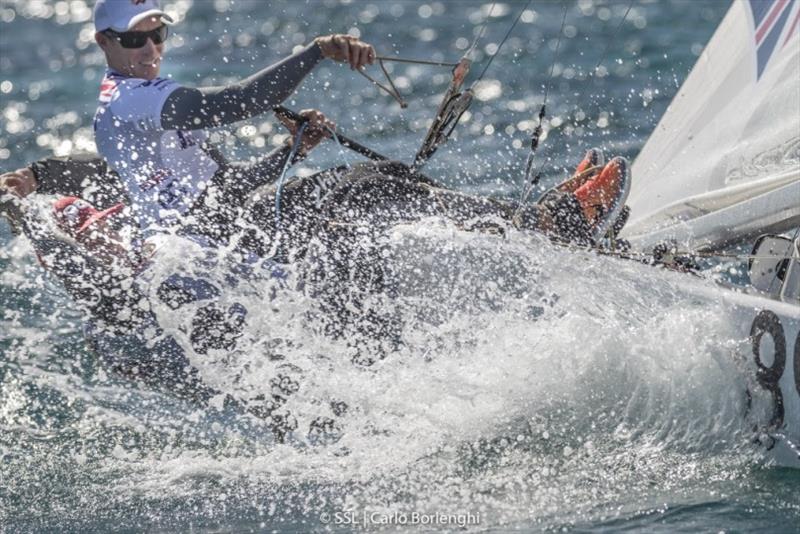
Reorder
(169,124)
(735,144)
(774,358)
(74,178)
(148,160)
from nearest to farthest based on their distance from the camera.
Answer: (774,358), (169,124), (148,160), (74,178), (735,144)

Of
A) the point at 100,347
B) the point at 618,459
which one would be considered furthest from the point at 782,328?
the point at 100,347

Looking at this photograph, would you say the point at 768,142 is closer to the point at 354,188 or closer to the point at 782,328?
the point at 782,328

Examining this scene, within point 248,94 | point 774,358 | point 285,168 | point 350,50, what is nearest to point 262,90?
point 248,94

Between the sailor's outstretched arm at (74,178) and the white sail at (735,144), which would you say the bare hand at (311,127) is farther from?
the white sail at (735,144)

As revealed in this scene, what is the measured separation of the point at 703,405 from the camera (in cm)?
412

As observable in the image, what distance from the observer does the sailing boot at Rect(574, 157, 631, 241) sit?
449 cm

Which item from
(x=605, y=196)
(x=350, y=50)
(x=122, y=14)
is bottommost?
(x=605, y=196)

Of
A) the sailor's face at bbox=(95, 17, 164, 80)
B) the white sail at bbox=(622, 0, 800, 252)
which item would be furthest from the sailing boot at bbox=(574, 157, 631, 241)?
the sailor's face at bbox=(95, 17, 164, 80)

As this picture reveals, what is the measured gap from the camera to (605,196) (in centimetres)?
453

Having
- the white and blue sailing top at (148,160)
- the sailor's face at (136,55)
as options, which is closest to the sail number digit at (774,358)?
the white and blue sailing top at (148,160)

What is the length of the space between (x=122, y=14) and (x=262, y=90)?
0.58m

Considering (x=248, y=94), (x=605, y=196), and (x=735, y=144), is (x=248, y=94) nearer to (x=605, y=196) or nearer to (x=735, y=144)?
(x=605, y=196)

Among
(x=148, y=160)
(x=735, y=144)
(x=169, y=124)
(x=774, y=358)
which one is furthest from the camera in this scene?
(x=735, y=144)

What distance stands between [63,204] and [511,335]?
4.76ft
